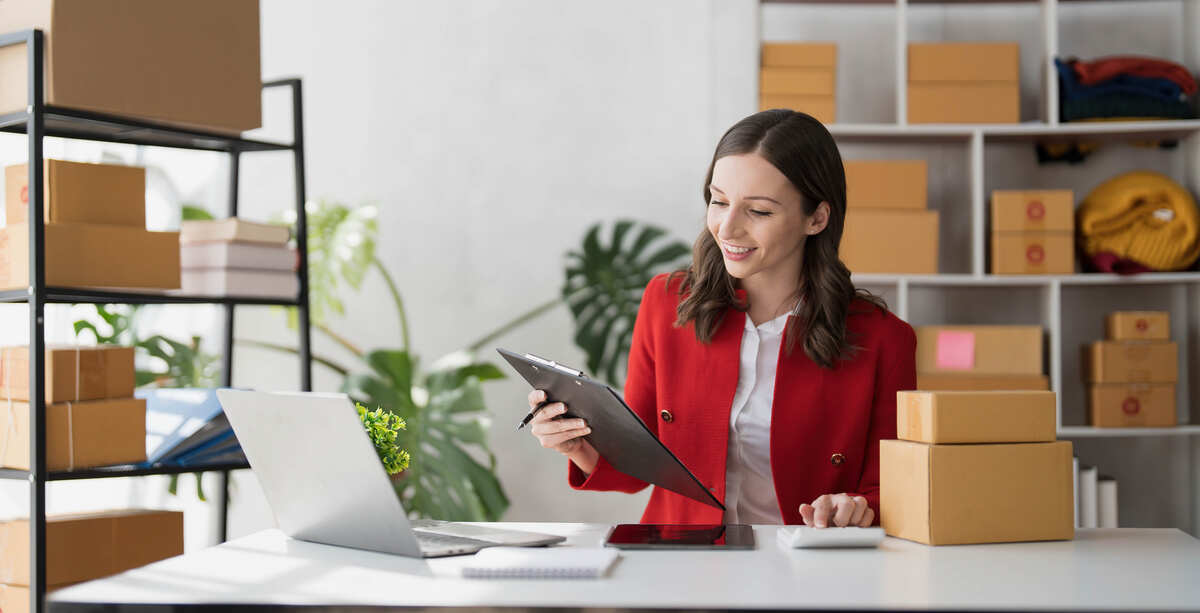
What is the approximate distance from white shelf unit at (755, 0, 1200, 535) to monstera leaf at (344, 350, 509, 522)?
1.40 m

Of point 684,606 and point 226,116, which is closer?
point 684,606

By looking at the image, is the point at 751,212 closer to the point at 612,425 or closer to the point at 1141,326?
the point at 612,425

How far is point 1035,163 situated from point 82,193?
3027mm

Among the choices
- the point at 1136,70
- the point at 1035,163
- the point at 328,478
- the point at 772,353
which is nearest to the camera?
the point at 328,478

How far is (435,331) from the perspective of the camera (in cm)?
392

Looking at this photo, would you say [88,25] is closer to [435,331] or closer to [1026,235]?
[435,331]

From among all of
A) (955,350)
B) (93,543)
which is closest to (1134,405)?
(955,350)

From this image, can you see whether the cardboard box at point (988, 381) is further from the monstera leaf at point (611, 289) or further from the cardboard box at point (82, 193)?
the cardboard box at point (82, 193)

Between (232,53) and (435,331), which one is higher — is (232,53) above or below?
above

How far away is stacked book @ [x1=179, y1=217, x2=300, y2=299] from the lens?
261 centimetres

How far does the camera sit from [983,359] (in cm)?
330

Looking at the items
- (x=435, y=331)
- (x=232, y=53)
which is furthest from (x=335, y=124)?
(x=232, y=53)

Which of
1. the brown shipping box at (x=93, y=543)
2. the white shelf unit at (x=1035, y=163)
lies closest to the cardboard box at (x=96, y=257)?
the brown shipping box at (x=93, y=543)

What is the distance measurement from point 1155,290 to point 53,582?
346 centimetres
